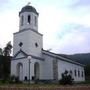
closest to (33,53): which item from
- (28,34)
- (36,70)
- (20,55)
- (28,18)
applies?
(20,55)

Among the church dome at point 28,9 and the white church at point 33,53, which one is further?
the church dome at point 28,9

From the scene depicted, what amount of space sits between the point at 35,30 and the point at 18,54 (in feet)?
18.0

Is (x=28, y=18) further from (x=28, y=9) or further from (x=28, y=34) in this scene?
(x=28, y=34)

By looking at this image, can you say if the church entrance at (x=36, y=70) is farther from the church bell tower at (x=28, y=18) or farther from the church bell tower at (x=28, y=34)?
the church bell tower at (x=28, y=18)

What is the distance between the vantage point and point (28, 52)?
32500 millimetres

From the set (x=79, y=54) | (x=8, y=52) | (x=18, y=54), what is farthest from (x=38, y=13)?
(x=79, y=54)

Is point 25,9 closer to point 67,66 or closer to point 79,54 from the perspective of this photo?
point 67,66

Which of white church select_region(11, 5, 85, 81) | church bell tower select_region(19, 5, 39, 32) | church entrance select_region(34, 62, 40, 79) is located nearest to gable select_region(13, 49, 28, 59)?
white church select_region(11, 5, 85, 81)

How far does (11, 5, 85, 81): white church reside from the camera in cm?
3300

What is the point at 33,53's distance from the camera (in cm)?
3331

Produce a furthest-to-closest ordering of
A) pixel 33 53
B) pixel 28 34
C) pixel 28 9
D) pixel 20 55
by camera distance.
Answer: pixel 28 9 → pixel 28 34 → pixel 33 53 → pixel 20 55

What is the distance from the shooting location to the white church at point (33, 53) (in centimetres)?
3300

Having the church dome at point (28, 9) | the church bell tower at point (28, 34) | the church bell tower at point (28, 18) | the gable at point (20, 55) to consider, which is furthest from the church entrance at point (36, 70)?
the church dome at point (28, 9)

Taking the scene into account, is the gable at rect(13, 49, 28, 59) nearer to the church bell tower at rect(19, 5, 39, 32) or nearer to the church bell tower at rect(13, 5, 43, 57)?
the church bell tower at rect(13, 5, 43, 57)
